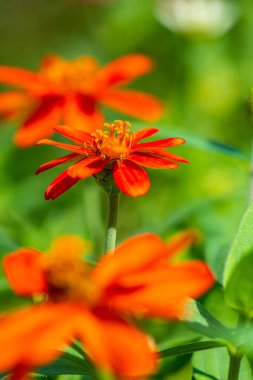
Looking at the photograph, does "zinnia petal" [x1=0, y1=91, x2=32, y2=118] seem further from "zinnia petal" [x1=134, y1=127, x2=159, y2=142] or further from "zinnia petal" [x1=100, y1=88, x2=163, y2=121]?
"zinnia petal" [x1=134, y1=127, x2=159, y2=142]

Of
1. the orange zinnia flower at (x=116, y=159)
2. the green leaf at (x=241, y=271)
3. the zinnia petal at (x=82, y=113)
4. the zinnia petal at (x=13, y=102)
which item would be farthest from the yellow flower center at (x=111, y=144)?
the zinnia petal at (x=13, y=102)

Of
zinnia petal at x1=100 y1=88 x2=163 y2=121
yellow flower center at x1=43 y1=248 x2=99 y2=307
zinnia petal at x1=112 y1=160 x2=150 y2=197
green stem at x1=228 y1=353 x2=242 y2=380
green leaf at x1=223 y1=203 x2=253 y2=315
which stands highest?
zinnia petal at x1=112 y1=160 x2=150 y2=197

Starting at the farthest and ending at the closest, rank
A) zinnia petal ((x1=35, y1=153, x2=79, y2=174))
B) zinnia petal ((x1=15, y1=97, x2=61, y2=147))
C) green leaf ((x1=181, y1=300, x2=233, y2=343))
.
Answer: zinnia petal ((x1=15, y1=97, x2=61, y2=147))
zinnia petal ((x1=35, y1=153, x2=79, y2=174))
green leaf ((x1=181, y1=300, x2=233, y2=343))

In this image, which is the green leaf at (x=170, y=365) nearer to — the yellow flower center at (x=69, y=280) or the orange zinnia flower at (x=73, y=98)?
the yellow flower center at (x=69, y=280)

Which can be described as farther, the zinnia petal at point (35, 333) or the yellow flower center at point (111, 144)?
the yellow flower center at point (111, 144)

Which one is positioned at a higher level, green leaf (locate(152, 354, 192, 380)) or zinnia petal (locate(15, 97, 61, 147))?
zinnia petal (locate(15, 97, 61, 147))

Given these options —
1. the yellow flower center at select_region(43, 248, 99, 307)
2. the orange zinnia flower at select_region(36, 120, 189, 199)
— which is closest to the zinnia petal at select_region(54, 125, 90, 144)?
the orange zinnia flower at select_region(36, 120, 189, 199)

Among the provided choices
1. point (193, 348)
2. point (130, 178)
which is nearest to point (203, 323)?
point (193, 348)
